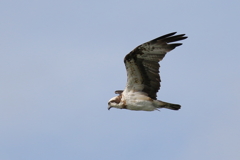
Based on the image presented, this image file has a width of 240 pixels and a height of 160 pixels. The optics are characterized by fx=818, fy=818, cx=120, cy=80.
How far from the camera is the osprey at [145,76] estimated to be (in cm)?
2259

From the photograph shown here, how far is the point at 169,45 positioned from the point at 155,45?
15.4 inches

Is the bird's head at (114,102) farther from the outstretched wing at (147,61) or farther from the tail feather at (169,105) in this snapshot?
the tail feather at (169,105)

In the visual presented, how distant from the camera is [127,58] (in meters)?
22.6

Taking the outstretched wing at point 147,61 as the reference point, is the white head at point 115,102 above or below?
below

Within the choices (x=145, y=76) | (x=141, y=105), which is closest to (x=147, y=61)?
(x=145, y=76)

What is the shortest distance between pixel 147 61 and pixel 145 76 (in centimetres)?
48

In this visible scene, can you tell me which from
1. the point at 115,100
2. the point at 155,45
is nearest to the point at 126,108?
the point at 115,100

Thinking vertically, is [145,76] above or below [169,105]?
above

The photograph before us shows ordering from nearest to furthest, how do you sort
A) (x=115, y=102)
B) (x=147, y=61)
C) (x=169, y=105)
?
(x=147, y=61)
(x=169, y=105)
(x=115, y=102)

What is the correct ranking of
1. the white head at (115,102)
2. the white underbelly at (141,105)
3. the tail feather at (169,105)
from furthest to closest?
the white head at (115,102)
the tail feather at (169,105)
the white underbelly at (141,105)

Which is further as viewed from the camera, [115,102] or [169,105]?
[115,102]

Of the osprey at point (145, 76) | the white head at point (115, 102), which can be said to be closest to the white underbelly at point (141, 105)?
the osprey at point (145, 76)

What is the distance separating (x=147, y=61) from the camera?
22.8 meters

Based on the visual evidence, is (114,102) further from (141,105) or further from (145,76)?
(145,76)
